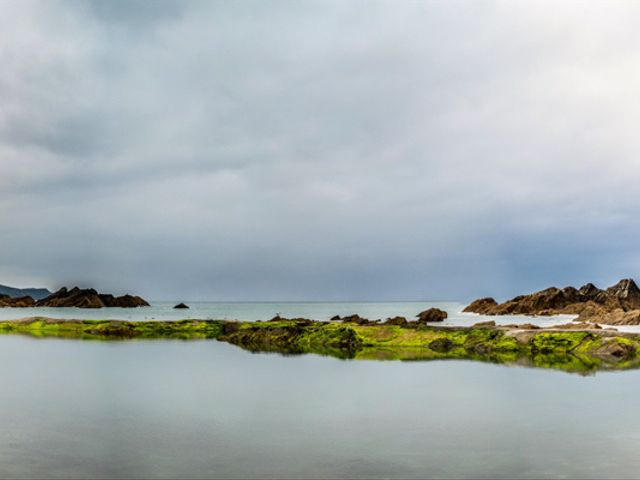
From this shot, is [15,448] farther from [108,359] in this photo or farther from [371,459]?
[108,359]

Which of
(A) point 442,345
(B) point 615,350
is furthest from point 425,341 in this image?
(B) point 615,350

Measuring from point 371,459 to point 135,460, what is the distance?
25.8ft

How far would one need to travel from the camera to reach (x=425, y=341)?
6278cm

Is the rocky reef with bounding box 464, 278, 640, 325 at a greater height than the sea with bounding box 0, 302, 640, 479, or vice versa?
the rocky reef with bounding box 464, 278, 640, 325

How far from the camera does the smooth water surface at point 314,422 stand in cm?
1658

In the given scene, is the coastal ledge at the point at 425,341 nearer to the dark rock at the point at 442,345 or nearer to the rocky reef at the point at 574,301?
the dark rock at the point at 442,345

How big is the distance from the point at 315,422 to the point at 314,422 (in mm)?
45

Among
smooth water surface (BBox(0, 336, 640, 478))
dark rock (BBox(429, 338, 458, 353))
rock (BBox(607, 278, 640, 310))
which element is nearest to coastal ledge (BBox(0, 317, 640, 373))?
dark rock (BBox(429, 338, 458, 353))

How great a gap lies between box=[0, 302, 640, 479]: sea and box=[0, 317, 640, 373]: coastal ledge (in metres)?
9.43

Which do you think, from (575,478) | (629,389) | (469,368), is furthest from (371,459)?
(469,368)

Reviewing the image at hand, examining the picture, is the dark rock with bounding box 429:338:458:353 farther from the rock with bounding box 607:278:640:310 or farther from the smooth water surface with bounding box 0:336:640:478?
the rock with bounding box 607:278:640:310

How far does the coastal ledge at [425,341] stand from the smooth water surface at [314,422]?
9377 millimetres

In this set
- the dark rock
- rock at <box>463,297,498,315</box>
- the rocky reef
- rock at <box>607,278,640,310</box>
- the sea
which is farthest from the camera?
rock at <box>463,297,498,315</box>

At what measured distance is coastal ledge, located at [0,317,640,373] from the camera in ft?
167
